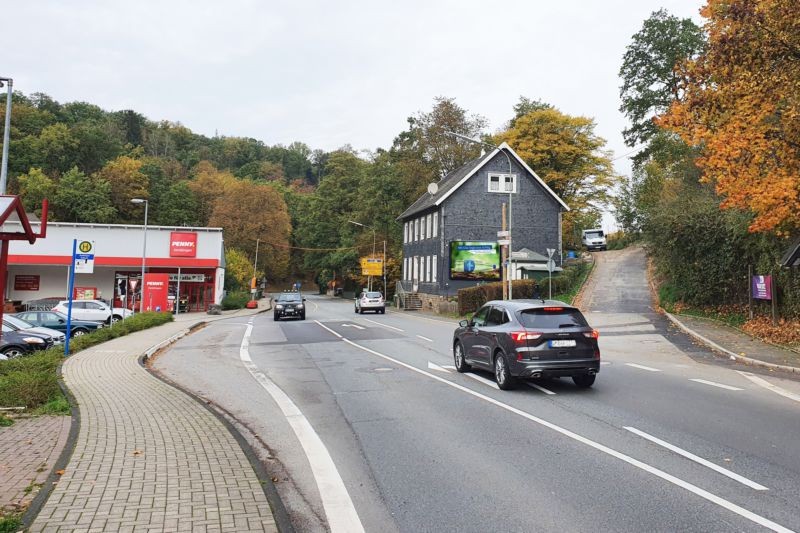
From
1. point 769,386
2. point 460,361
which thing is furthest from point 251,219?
point 769,386

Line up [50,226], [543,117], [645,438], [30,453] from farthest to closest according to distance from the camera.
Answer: [543,117] < [50,226] < [645,438] < [30,453]

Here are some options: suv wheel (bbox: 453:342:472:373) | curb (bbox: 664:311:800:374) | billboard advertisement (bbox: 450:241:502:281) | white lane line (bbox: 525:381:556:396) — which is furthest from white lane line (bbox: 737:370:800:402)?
billboard advertisement (bbox: 450:241:502:281)

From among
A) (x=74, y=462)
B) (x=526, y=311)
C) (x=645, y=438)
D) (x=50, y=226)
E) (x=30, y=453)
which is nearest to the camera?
(x=74, y=462)

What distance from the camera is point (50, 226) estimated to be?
1757 inches

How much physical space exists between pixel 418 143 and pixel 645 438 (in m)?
52.1

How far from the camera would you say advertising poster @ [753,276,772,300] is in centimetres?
1816

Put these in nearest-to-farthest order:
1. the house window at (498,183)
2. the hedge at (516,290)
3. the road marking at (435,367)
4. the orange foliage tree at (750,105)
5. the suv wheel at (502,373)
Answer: the suv wheel at (502,373), the orange foliage tree at (750,105), the road marking at (435,367), the hedge at (516,290), the house window at (498,183)

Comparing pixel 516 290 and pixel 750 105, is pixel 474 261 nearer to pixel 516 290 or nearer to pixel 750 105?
pixel 516 290

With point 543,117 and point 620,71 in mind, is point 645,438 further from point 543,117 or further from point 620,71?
point 543,117

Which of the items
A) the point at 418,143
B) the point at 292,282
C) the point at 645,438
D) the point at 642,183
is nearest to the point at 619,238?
the point at 642,183

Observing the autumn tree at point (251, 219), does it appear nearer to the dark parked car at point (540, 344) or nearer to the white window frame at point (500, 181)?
the white window frame at point (500, 181)

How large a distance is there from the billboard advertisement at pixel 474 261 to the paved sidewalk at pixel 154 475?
3328 centimetres

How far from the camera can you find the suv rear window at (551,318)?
10.1 m

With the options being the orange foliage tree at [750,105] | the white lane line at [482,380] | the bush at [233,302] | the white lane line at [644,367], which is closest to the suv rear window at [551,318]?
the white lane line at [482,380]
